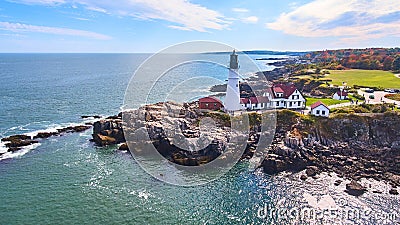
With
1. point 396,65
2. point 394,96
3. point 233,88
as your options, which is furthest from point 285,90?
point 396,65

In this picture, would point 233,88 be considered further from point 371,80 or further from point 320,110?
point 371,80

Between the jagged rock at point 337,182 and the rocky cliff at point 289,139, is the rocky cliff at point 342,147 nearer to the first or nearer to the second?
the rocky cliff at point 289,139

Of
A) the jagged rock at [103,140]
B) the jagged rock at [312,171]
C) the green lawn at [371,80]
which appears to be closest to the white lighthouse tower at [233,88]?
the jagged rock at [312,171]

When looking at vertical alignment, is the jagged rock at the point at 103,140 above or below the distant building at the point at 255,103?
below

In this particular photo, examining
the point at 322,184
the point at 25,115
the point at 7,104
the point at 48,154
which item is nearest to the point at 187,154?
the point at 322,184

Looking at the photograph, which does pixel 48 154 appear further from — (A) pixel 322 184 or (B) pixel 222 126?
(A) pixel 322 184
